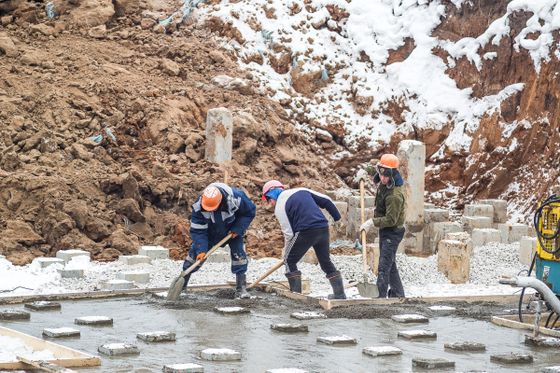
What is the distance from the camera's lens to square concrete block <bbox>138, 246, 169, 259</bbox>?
625 inches

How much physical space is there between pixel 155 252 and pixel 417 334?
22.2 ft

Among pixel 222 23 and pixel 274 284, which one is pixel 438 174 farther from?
pixel 274 284

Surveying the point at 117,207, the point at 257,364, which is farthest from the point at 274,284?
the point at 117,207

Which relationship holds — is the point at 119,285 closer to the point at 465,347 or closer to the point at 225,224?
the point at 225,224

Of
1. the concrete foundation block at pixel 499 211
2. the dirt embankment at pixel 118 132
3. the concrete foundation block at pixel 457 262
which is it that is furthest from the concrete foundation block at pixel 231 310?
the concrete foundation block at pixel 499 211

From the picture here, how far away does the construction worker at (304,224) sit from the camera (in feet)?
39.1

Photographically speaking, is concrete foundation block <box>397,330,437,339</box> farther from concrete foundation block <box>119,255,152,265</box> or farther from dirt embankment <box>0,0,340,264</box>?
dirt embankment <box>0,0,340,264</box>

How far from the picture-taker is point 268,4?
82.7ft

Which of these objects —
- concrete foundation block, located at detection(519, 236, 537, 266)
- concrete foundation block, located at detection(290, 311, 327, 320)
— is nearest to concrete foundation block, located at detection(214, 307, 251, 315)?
concrete foundation block, located at detection(290, 311, 327, 320)

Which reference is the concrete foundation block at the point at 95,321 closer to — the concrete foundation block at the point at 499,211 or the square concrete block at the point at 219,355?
the square concrete block at the point at 219,355

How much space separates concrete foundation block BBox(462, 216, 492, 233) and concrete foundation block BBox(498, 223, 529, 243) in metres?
0.33

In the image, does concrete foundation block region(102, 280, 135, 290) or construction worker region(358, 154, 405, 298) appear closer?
construction worker region(358, 154, 405, 298)

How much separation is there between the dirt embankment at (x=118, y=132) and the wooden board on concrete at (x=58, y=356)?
675 centimetres

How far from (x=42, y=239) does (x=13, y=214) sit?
0.76 m
